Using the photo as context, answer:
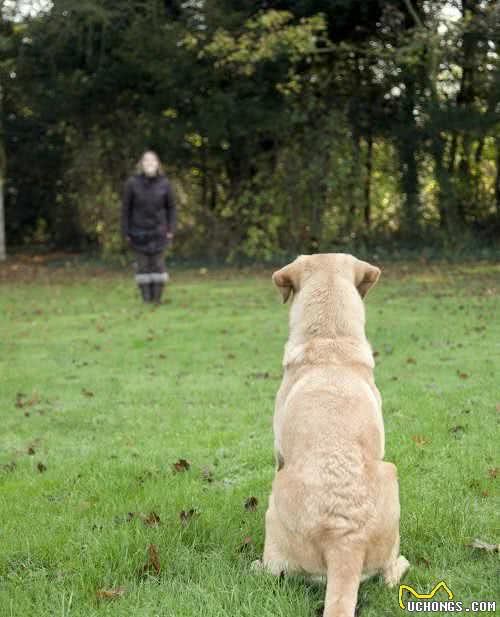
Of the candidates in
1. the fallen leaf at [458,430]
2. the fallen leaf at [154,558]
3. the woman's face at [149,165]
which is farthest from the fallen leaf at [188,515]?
the woman's face at [149,165]

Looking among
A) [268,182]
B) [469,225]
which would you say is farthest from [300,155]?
[469,225]

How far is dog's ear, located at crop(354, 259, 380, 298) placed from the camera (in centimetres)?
466

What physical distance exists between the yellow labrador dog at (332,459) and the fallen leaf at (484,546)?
59 centimetres

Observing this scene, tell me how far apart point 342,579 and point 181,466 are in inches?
113

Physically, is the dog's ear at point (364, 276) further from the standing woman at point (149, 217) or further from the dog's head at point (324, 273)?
the standing woman at point (149, 217)

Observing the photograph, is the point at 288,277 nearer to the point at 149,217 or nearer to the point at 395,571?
the point at 395,571

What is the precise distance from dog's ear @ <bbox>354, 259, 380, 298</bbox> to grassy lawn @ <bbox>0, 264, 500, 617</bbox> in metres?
1.38

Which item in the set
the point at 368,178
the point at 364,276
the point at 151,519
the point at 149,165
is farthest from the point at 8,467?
the point at 368,178

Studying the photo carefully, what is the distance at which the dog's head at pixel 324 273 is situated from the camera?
4.56 metres

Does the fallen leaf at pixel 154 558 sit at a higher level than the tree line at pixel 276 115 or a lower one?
lower

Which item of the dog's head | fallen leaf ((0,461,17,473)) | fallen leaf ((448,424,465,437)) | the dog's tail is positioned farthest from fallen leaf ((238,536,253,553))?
fallen leaf ((448,424,465,437))

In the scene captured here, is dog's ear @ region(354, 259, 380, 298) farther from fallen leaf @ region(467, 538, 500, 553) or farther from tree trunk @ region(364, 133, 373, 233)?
tree trunk @ region(364, 133, 373, 233)

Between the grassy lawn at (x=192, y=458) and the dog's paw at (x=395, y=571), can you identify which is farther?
the grassy lawn at (x=192, y=458)

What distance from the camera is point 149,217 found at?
15.7m
